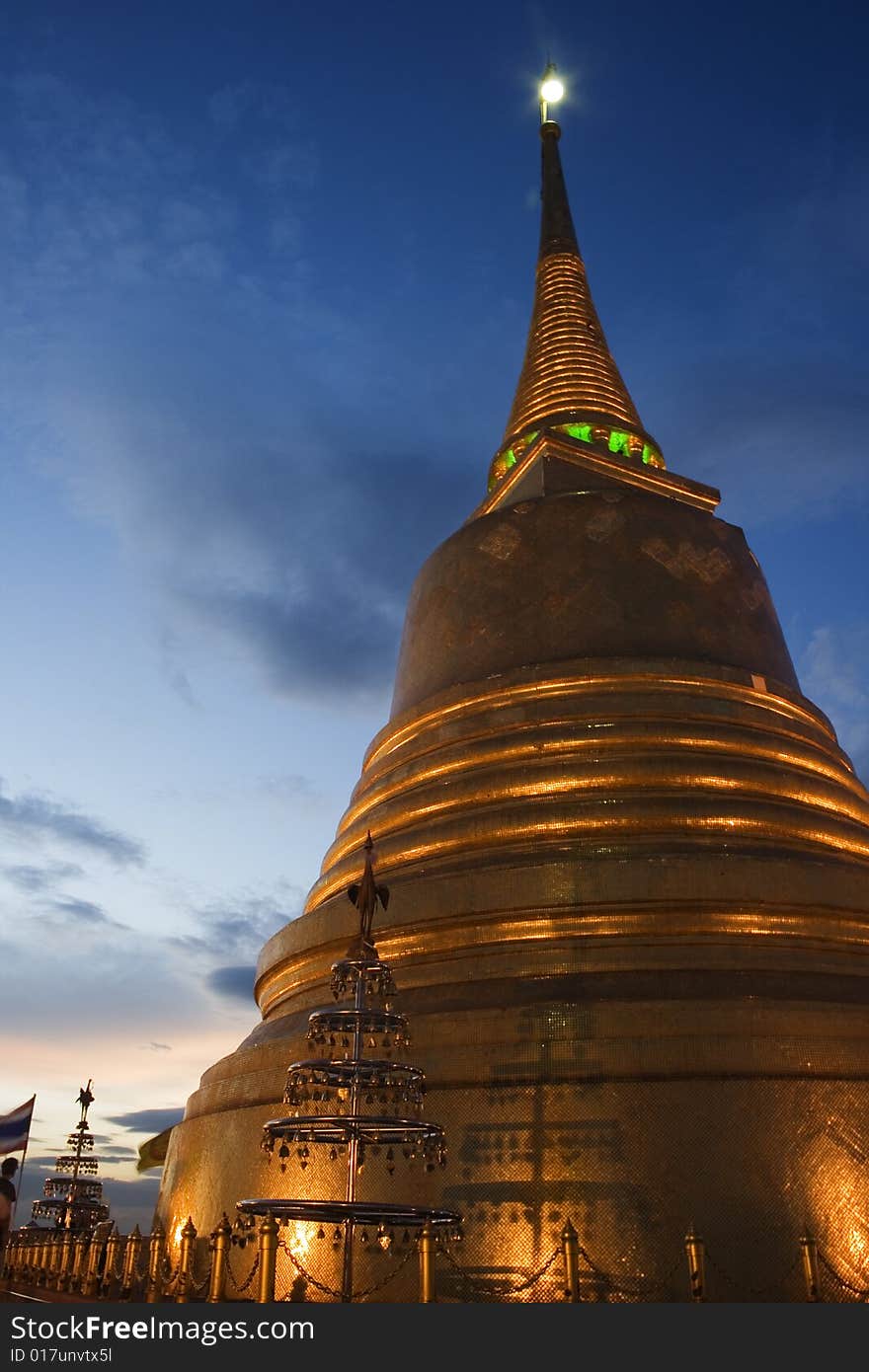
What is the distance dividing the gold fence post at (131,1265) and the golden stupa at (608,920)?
954 mm

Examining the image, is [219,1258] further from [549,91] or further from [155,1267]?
[549,91]

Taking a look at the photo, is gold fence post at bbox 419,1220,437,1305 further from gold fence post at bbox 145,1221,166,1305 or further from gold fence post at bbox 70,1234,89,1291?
gold fence post at bbox 70,1234,89,1291

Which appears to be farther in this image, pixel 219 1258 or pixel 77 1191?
pixel 77 1191

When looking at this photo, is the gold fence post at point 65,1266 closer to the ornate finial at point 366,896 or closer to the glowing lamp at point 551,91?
the ornate finial at point 366,896

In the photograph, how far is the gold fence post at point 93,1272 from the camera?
8492 millimetres

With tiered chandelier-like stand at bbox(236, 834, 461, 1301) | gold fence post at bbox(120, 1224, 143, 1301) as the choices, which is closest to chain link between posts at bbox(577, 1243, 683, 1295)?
tiered chandelier-like stand at bbox(236, 834, 461, 1301)

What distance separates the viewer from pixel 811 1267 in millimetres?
6531

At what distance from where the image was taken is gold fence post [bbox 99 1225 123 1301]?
8492mm

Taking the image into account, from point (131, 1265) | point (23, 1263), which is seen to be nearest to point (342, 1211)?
point (131, 1265)

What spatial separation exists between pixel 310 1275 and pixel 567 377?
1502 cm

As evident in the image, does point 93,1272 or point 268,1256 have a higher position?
point 93,1272

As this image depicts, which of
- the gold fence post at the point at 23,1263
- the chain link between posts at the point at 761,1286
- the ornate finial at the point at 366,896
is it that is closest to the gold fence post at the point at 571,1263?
the chain link between posts at the point at 761,1286

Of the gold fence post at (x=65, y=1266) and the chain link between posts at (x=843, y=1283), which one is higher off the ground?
the gold fence post at (x=65, y=1266)

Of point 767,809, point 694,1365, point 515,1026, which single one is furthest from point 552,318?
point 694,1365
